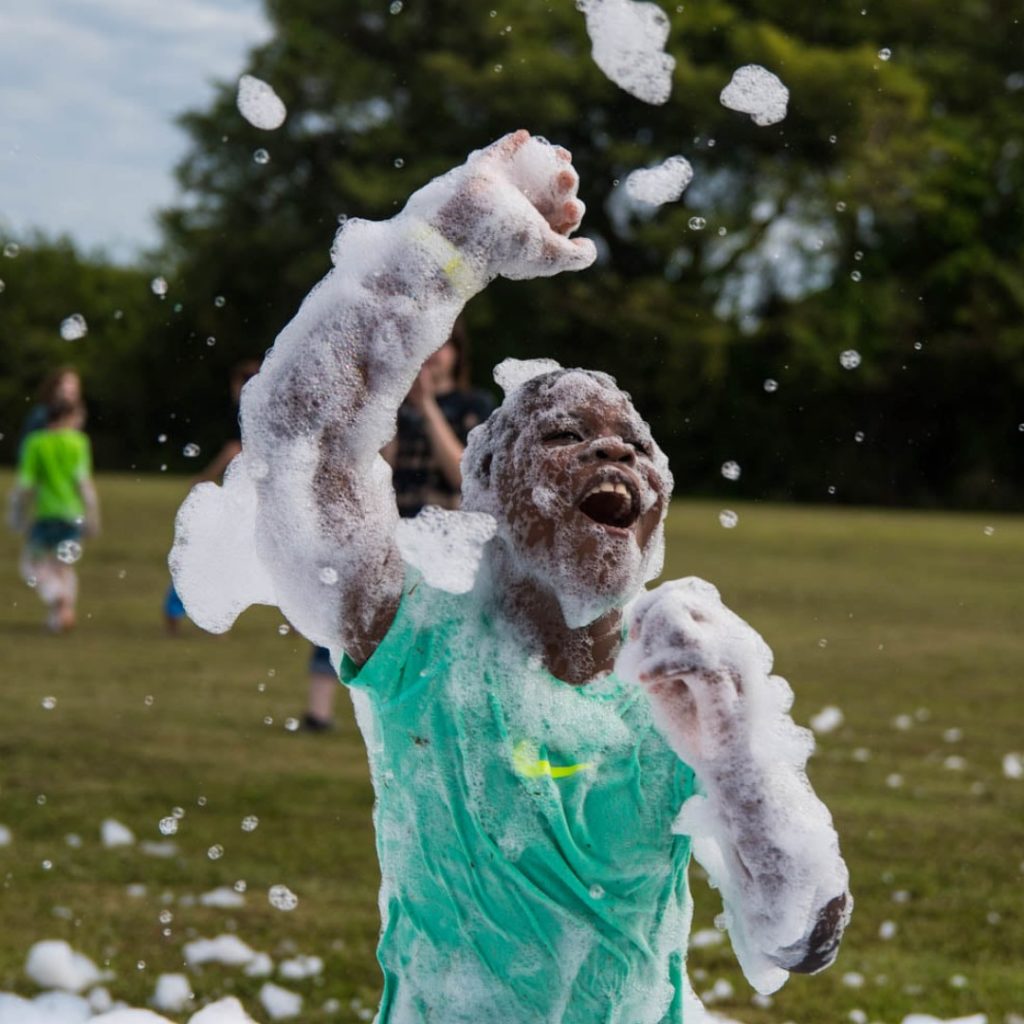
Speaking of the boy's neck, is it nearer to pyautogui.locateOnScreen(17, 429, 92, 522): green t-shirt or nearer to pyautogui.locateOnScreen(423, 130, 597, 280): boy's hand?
pyautogui.locateOnScreen(423, 130, 597, 280): boy's hand

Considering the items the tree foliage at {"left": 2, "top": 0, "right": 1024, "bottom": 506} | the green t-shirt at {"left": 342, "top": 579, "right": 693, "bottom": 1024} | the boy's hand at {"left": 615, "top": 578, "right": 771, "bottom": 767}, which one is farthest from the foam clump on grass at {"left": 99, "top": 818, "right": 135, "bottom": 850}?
the tree foliage at {"left": 2, "top": 0, "right": 1024, "bottom": 506}

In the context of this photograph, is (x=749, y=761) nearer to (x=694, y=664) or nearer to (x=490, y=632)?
(x=694, y=664)

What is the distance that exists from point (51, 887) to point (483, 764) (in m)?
3.43

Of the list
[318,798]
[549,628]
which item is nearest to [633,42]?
[549,628]

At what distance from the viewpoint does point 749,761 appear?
7.82ft

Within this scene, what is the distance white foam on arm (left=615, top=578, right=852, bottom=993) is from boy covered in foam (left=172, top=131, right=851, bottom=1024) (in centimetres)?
5

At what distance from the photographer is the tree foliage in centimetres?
2459

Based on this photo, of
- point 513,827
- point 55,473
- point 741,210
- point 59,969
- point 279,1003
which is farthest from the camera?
point 741,210

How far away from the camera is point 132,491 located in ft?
99.0

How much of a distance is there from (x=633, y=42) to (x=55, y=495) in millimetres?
9031

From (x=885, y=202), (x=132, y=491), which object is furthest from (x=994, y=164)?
(x=132, y=491)

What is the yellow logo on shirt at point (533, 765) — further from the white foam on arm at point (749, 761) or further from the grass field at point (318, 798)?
the grass field at point (318, 798)

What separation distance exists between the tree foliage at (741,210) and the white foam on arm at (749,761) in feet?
54.8

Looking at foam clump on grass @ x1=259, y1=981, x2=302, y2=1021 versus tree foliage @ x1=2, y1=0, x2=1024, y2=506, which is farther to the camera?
tree foliage @ x1=2, y1=0, x2=1024, y2=506
